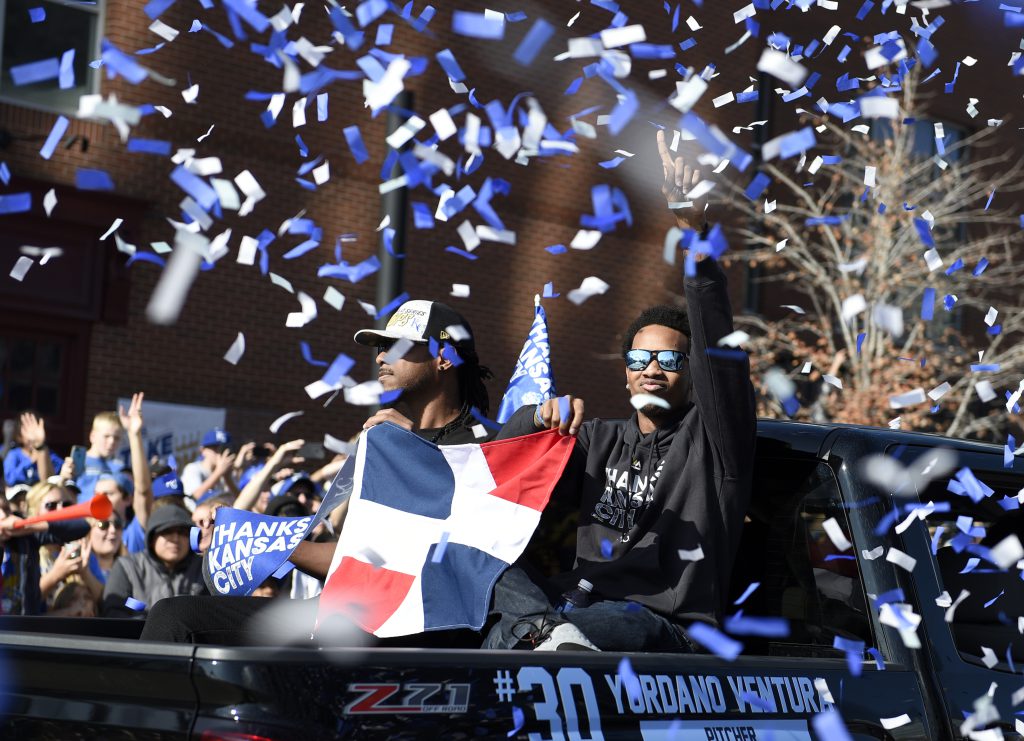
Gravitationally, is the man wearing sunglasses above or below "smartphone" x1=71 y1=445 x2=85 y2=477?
below

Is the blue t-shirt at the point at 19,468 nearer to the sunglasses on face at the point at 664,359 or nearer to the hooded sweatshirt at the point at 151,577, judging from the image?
the hooded sweatshirt at the point at 151,577

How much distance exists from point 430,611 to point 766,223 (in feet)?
46.1

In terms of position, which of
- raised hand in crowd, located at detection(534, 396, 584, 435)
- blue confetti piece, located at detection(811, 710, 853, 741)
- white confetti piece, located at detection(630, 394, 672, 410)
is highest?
white confetti piece, located at detection(630, 394, 672, 410)

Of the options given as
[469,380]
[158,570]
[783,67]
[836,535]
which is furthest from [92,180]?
[836,535]

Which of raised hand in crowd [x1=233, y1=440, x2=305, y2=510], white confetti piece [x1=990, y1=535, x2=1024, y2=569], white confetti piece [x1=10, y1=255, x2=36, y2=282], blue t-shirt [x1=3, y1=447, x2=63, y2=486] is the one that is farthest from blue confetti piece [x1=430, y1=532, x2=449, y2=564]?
blue t-shirt [x1=3, y1=447, x2=63, y2=486]

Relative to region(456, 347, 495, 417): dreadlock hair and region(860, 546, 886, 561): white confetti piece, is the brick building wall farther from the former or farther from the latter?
region(860, 546, 886, 561): white confetti piece

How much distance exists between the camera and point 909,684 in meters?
3.64

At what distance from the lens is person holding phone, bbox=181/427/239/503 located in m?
8.68

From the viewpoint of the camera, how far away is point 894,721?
3564 mm

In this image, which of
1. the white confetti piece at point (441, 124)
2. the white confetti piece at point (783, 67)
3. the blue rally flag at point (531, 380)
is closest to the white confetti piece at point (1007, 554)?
the white confetti piece at point (783, 67)

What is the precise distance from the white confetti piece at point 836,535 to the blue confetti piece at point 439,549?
3.71 feet

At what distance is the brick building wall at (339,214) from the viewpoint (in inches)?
531

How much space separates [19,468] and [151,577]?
293cm

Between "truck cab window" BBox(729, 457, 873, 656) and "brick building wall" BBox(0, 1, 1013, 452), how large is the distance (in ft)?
33.7
